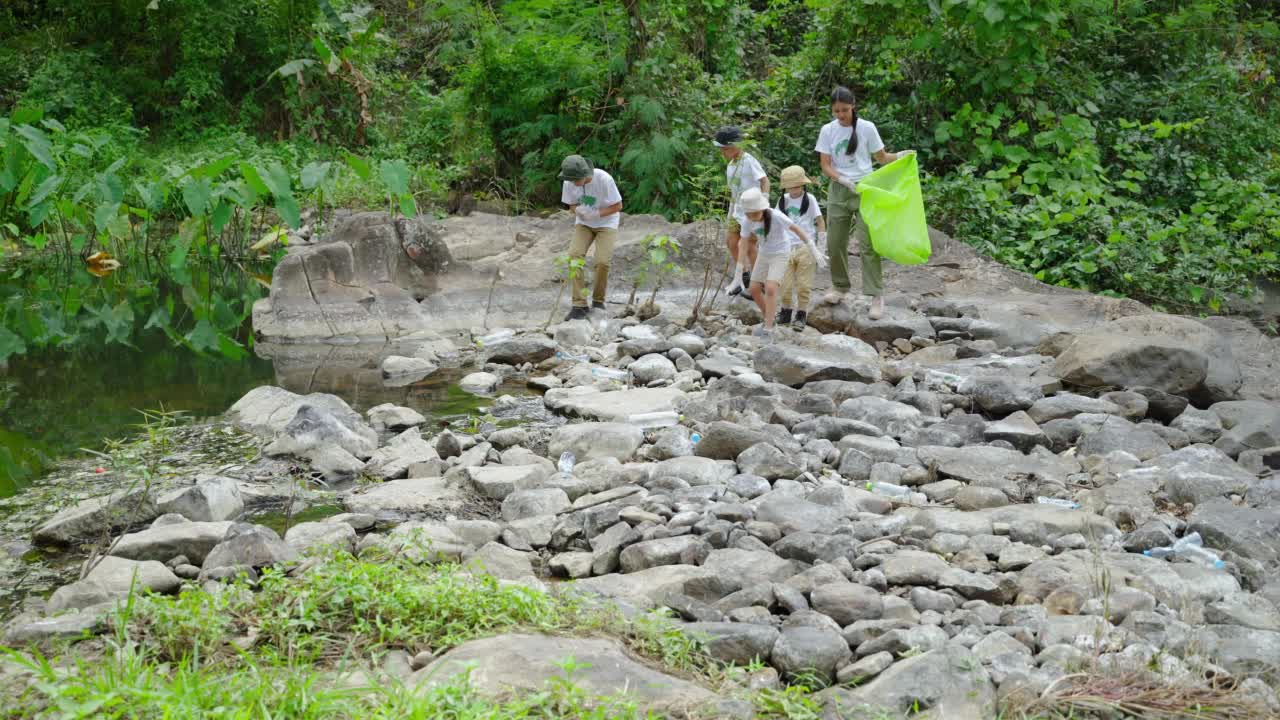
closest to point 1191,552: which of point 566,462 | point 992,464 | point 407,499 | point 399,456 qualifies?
point 992,464

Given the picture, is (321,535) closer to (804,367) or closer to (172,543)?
(172,543)

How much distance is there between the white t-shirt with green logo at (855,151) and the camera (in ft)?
28.5

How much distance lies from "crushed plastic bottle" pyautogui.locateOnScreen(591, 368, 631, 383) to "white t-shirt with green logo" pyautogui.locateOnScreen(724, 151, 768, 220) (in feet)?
5.21

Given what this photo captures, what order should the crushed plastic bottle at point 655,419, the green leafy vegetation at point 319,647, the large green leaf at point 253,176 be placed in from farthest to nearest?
the crushed plastic bottle at point 655,419, the large green leaf at point 253,176, the green leafy vegetation at point 319,647

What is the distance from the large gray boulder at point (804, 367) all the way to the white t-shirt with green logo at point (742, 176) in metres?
1.51

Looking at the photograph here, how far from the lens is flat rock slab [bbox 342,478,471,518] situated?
18.2 feet

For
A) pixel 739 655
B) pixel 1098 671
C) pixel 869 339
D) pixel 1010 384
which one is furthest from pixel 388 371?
pixel 1098 671

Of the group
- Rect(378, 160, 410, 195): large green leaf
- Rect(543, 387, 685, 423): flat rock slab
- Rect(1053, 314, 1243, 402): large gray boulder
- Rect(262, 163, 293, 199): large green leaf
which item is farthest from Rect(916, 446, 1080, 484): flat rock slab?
Rect(262, 163, 293, 199): large green leaf

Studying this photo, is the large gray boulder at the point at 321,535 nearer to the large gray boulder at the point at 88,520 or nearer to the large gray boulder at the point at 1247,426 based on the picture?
the large gray boulder at the point at 88,520

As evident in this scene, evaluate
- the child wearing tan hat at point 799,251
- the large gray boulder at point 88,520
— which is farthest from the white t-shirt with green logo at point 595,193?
the large gray boulder at point 88,520

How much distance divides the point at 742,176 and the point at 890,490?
13.3 ft

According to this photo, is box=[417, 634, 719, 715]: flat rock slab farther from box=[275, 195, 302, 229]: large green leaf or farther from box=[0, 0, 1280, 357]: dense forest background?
box=[0, 0, 1280, 357]: dense forest background

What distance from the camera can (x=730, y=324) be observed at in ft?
31.2

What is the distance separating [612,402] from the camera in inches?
290
